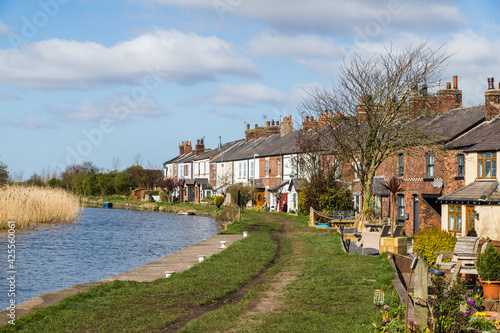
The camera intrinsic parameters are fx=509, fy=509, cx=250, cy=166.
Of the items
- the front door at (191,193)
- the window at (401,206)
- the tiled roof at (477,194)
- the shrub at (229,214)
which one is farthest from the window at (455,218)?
the front door at (191,193)

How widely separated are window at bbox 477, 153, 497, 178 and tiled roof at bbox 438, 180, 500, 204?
390 millimetres

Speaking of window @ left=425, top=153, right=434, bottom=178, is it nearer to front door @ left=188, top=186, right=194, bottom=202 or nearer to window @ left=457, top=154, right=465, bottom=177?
window @ left=457, top=154, right=465, bottom=177

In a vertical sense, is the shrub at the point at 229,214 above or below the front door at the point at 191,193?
below

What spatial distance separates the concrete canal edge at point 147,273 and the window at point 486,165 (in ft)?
45.2

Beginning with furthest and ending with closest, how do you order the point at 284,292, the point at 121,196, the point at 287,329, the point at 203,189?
the point at 121,196 → the point at 203,189 → the point at 284,292 → the point at 287,329

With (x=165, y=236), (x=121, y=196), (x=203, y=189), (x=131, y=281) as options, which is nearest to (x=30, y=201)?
(x=165, y=236)

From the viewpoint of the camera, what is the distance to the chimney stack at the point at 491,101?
2928 cm

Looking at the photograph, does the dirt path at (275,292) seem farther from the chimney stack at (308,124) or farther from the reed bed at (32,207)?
the chimney stack at (308,124)

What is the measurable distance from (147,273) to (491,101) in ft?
74.7

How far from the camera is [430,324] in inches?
325

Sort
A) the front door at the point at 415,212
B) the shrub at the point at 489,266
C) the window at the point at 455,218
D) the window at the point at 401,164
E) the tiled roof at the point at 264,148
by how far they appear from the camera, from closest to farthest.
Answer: the shrub at the point at 489,266 < the window at the point at 455,218 < the front door at the point at 415,212 < the window at the point at 401,164 < the tiled roof at the point at 264,148

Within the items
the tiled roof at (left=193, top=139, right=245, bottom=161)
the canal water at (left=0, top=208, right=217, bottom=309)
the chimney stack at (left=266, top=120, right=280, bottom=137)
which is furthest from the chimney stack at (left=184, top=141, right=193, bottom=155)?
the canal water at (left=0, top=208, right=217, bottom=309)

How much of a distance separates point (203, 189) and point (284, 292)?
6361cm

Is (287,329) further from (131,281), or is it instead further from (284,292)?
(131,281)
